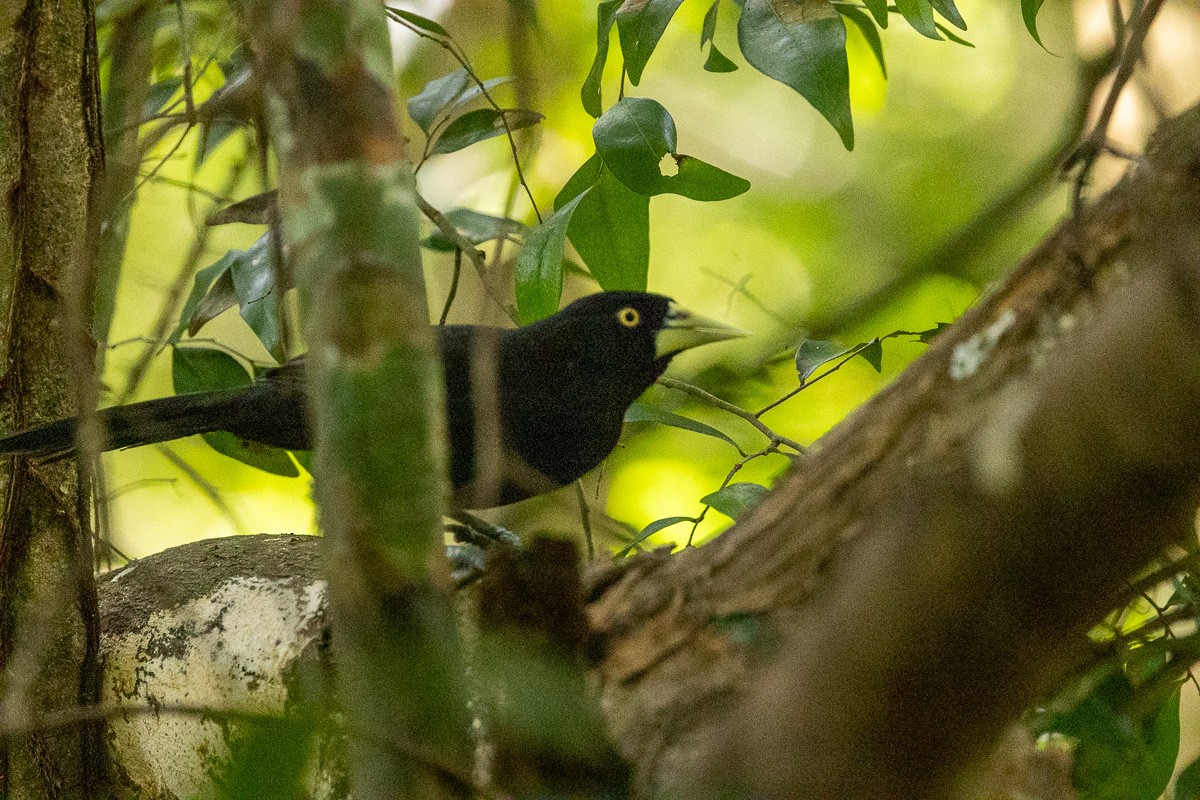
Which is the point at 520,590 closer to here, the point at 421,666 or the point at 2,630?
the point at 421,666

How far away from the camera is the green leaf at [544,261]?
2.70 meters

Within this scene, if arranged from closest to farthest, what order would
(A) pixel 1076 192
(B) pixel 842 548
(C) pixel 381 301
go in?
(A) pixel 1076 192, (C) pixel 381 301, (B) pixel 842 548

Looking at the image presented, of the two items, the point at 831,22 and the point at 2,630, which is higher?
the point at 831,22

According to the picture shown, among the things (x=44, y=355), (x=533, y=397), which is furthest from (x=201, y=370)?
(x=533, y=397)

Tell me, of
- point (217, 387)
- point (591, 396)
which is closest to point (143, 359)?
point (217, 387)

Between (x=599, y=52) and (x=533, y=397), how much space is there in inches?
52.5

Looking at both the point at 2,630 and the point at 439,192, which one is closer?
the point at 2,630

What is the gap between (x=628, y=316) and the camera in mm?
3682

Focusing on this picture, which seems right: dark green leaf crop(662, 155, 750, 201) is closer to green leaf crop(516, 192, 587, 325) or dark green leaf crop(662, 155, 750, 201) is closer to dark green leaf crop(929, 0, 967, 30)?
green leaf crop(516, 192, 587, 325)

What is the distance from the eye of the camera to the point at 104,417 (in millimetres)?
3268

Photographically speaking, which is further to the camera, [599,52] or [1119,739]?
[599,52]

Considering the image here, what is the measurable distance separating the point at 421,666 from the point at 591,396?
2349 millimetres

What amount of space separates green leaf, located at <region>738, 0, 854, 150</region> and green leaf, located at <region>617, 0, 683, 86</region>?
0.18 meters

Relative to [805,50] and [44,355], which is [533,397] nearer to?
[44,355]
